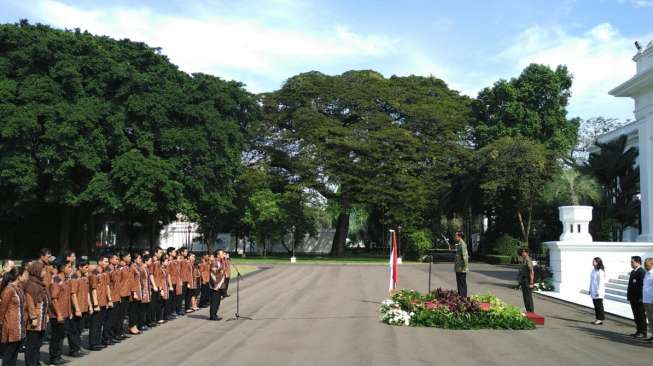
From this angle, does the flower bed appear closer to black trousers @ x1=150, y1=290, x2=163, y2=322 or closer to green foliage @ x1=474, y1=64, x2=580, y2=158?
black trousers @ x1=150, y1=290, x2=163, y2=322

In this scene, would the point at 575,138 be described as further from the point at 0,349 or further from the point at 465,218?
the point at 0,349

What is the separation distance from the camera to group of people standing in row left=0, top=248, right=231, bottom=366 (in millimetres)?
9328

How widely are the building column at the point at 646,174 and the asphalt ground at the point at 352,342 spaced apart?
35.6 feet

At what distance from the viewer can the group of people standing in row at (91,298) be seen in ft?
30.6

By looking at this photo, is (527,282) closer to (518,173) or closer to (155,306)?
(155,306)

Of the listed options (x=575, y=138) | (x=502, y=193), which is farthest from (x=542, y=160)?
(x=575, y=138)

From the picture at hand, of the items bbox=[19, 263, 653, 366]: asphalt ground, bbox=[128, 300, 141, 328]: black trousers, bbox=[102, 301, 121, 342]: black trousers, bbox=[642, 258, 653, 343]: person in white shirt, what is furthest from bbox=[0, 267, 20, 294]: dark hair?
bbox=[642, 258, 653, 343]: person in white shirt

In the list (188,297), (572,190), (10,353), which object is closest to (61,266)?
(10,353)

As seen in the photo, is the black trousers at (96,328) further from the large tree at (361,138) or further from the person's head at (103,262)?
the large tree at (361,138)

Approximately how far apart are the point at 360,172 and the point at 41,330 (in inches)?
1583

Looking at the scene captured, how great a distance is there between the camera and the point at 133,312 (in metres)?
13.6

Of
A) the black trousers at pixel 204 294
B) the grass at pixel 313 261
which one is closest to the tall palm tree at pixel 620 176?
the grass at pixel 313 261

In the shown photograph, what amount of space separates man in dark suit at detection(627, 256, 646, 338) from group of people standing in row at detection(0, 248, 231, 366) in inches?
385

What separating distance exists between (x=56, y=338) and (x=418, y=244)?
39.5 metres
